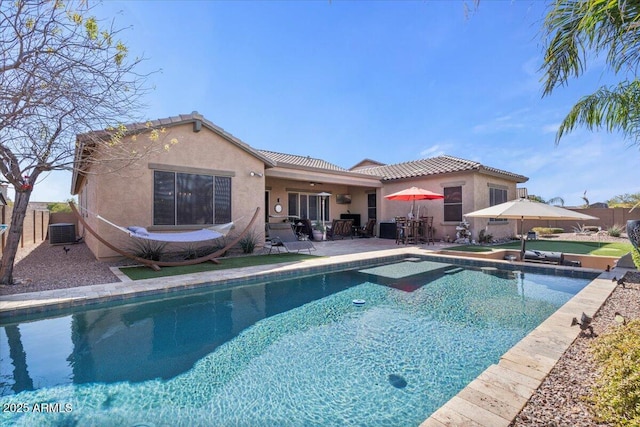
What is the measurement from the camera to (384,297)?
6676mm

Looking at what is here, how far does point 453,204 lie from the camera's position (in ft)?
48.5

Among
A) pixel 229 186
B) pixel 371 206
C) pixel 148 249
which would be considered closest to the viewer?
pixel 148 249

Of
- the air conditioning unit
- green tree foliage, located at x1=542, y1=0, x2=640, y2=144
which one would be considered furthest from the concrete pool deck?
the air conditioning unit

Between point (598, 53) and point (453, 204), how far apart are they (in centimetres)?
1075

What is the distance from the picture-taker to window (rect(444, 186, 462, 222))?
14524mm

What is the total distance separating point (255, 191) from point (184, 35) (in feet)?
18.5

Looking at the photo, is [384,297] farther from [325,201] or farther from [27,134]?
[325,201]

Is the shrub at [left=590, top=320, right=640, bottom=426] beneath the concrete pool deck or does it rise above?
above

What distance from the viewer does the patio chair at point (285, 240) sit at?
11.1 metres

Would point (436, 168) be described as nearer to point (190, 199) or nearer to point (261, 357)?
point (190, 199)

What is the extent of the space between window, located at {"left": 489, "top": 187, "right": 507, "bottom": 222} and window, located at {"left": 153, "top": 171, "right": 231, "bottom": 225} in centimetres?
1316

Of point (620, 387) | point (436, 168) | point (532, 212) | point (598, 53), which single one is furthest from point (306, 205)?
point (620, 387)

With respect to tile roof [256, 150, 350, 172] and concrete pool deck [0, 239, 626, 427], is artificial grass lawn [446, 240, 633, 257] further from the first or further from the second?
tile roof [256, 150, 350, 172]

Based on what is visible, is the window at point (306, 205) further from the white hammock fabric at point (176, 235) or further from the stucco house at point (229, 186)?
the white hammock fabric at point (176, 235)
